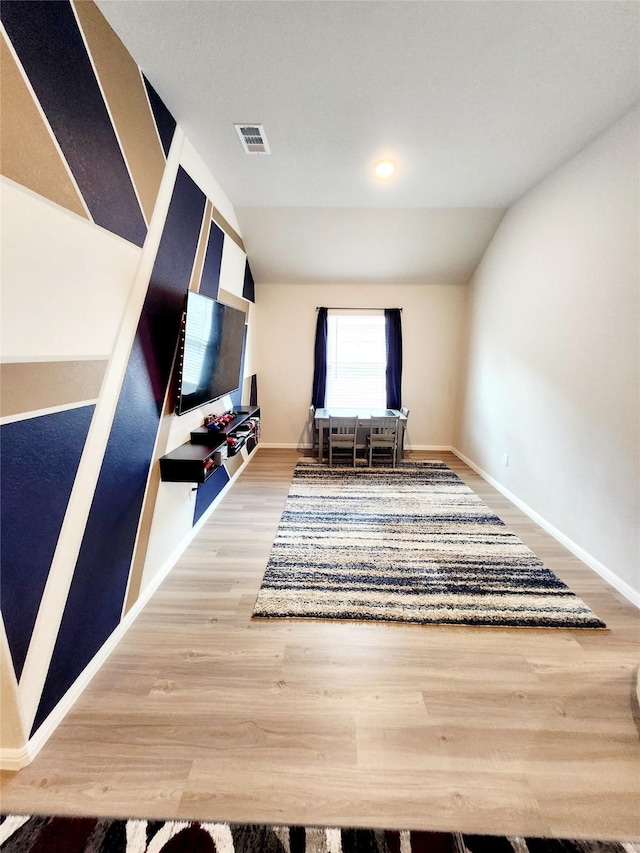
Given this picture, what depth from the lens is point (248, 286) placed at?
4.54m

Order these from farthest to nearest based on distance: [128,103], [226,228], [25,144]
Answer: [226,228]
[128,103]
[25,144]

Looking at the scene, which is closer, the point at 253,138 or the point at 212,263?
the point at 253,138

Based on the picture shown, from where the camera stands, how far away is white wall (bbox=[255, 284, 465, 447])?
496 cm

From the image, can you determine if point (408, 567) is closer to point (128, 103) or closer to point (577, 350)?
point (577, 350)

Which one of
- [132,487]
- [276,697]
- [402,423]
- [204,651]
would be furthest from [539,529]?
[132,487]

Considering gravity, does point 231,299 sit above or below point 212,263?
below

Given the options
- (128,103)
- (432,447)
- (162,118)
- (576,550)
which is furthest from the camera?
(432,447)

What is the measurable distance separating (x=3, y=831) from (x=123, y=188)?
2451 mm

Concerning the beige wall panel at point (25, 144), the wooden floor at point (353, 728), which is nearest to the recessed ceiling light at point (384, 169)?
the beige wall panel at point (25, 144)

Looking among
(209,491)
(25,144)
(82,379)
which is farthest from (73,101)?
(209,491)

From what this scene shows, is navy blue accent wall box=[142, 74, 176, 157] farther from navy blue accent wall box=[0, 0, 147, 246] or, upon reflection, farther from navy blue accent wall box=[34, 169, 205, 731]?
navy blue accent wall box=[0, 0, 147, 246]

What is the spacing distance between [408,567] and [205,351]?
204cm

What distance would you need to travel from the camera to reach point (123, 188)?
67.3 inches

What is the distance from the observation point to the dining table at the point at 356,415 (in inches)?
181
